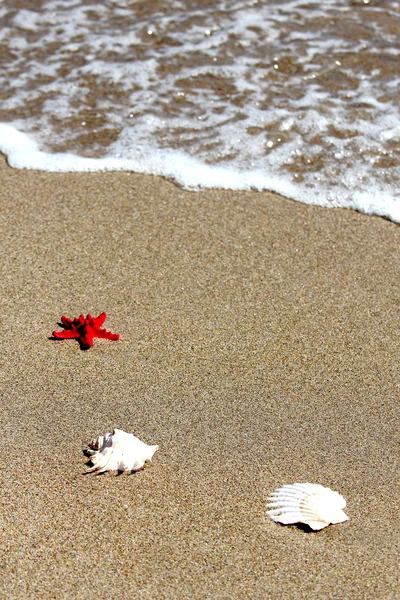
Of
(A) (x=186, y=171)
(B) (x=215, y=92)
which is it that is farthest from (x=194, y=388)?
(B) (x=215, y=92)

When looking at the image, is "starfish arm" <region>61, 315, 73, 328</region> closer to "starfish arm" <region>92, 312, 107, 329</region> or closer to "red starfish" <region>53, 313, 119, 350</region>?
"red starfish" <region>53, 313, 119, 350</region>

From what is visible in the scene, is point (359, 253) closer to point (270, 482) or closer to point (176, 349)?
point (176, 349)

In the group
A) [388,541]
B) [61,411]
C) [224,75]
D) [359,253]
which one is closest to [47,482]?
[61,411]

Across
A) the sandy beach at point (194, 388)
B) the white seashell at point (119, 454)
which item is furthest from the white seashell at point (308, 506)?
the white seashell at point (119, 454)

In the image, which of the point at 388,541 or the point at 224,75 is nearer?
the point at 388,541

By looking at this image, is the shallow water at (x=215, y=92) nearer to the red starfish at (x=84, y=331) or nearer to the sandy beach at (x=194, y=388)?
the sandy beach at (x=194, y=388)

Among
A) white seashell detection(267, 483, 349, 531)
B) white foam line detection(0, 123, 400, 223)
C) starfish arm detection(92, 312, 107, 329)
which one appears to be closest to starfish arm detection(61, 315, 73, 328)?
starfish arm detection(92, 312, 107, 329)
